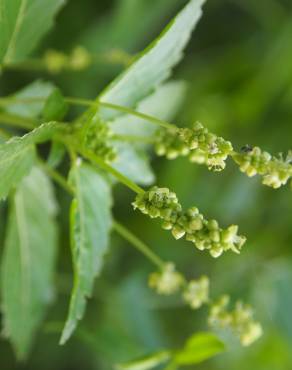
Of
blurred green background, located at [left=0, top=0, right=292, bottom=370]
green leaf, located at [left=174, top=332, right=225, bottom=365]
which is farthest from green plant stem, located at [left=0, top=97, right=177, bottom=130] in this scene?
blurred green background, located at [left=0, top=0, right=292, bottom=370]

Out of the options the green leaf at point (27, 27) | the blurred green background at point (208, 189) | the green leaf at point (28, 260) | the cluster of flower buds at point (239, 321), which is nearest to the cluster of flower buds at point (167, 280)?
the cluster of flower buds at point (239, 321)

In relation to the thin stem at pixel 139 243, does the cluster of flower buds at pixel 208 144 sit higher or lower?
lower

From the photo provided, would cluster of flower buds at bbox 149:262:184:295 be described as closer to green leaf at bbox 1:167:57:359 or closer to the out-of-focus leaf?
the out-of-focus leaf

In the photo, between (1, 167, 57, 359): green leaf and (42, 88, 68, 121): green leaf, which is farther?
(1, 167, 57, 359): green leaf

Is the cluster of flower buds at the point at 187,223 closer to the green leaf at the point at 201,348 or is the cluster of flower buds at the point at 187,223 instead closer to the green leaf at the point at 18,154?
the green leaf at the point at 18,154

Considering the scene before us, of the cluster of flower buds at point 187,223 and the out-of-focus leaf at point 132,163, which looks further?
the out-of-focus leaf at point 132,163

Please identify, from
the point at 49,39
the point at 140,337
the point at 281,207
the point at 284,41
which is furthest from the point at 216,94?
the point at 140,337

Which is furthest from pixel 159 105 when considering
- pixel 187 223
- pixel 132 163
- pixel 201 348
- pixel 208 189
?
pixel 187 223
